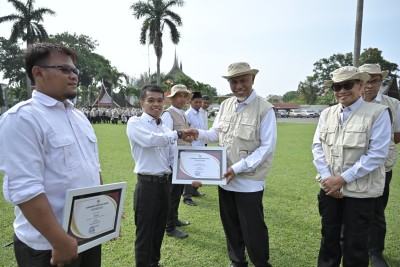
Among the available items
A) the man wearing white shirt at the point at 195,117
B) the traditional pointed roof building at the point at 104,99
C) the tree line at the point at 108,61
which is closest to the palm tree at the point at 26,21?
the tree line at the point at 108,61

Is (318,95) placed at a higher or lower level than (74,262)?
higher

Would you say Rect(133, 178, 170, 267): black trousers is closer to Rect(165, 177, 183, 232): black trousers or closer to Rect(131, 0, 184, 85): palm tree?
Rect(165, 177, 183, 232): black trousers

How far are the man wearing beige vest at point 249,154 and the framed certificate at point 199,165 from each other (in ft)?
0.31

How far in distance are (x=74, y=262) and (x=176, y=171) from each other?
1.48 m

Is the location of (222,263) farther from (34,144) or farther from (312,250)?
(34,144)

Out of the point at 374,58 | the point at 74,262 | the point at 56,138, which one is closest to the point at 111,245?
the point at 74,262

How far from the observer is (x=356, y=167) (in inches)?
109

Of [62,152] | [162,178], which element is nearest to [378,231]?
[162,178]

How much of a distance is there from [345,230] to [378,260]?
39.4 inches

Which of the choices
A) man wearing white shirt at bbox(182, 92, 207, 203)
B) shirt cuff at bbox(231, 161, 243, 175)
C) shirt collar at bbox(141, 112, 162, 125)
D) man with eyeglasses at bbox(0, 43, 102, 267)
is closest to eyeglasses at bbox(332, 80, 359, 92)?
shirt cuff at bbox(231, 161, 243, 175)

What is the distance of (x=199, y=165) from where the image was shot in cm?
319

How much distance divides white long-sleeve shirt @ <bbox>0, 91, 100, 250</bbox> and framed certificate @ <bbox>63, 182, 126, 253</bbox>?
0.40ft

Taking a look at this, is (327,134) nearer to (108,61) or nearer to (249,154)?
(249,154)

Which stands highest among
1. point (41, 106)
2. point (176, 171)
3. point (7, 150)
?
point (41, 106)
